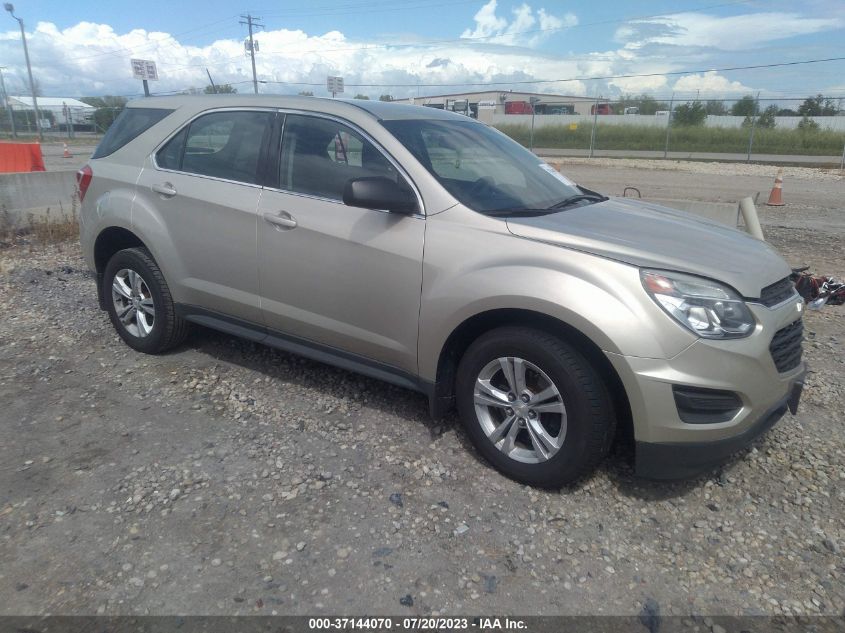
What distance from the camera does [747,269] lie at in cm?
297

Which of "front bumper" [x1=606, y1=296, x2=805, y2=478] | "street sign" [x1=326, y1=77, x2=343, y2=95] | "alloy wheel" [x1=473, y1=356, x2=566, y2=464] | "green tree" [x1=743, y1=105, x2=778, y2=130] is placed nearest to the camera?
"front bumper" [x1=606, y1=296, x2=805, y2=478]

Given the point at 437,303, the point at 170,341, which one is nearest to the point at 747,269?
the point at 437,303

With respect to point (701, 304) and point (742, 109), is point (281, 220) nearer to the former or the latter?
point (701, 304)

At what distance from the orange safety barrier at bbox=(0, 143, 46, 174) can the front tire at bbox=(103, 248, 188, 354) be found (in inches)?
290

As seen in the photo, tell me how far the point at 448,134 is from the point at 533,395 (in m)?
1.78

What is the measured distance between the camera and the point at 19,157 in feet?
34.7

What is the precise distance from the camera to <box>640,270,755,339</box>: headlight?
107 inches

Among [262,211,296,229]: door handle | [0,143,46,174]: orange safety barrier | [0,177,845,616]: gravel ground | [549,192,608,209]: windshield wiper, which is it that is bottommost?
[0,177,845,616]: gravel ground

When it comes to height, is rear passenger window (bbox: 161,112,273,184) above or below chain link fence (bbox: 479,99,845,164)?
above

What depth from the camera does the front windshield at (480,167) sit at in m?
3.47

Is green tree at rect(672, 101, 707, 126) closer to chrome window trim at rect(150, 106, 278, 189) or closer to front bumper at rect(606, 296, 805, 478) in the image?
chrome window trim at rect(150, 106, 278, 189)

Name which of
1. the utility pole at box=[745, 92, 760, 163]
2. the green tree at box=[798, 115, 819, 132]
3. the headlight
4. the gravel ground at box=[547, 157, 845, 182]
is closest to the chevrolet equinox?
the headlight

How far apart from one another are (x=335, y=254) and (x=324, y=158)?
24.8 inches

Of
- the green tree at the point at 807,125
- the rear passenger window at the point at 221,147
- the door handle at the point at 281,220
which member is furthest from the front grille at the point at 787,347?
the green tree at the point at 807,125
